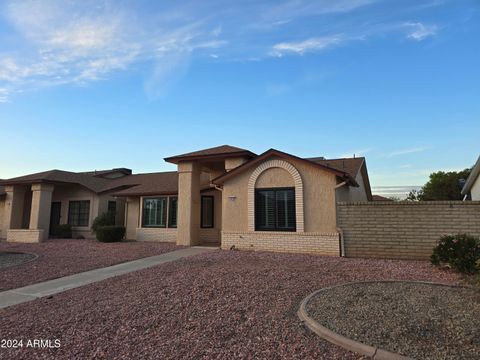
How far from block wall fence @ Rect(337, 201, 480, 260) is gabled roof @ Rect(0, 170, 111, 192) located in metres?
17.3

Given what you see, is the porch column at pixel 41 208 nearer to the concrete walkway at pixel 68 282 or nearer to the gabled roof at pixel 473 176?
the concrete walkway at pixel 68 282

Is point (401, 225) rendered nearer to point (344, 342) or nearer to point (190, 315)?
point (344, 342)

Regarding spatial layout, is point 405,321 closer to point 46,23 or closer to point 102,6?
point 102,6

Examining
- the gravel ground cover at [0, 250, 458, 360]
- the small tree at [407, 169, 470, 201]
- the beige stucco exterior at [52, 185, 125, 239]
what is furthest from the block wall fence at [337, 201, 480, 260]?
the small tree at [407, 169, 470, 201]

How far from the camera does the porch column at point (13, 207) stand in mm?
21547

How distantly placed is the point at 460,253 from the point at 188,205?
37.1ft

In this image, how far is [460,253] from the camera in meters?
8.16

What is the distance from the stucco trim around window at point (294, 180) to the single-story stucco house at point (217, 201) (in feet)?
0.13

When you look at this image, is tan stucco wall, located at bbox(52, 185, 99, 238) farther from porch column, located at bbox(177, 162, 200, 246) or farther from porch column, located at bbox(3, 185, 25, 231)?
porch column, located at bbox(177, 162, 200, 246)

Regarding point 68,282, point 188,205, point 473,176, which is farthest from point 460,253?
point 473,176

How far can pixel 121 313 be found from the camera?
17.8 feet

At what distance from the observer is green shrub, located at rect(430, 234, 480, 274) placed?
7980 mm

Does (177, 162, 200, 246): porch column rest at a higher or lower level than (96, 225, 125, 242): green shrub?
higher

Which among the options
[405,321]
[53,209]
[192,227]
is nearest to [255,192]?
[192,227]
